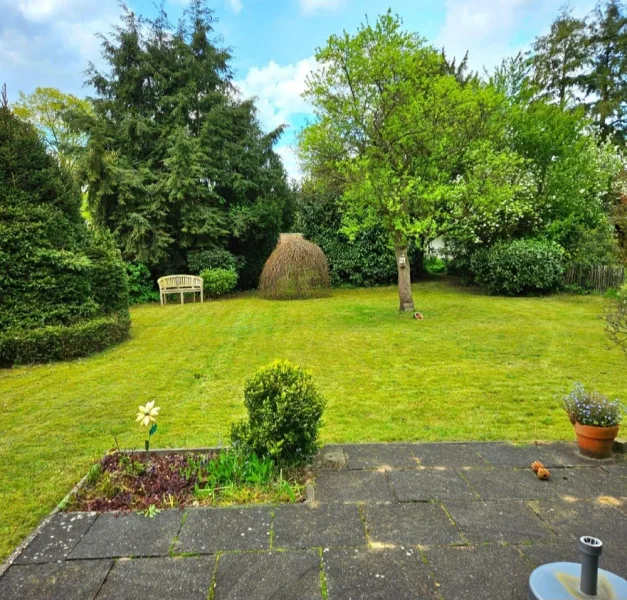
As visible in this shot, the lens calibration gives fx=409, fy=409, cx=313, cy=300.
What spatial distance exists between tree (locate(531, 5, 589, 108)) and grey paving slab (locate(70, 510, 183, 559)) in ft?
77.6

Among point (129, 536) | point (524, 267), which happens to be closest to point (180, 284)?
point (524, 267)

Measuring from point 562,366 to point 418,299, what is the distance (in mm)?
→ 6989

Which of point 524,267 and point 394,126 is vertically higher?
point 394,126

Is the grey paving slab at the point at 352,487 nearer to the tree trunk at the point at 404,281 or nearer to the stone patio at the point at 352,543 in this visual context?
the stone patio at the point at 352,543

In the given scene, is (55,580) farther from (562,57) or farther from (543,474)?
(562,57)

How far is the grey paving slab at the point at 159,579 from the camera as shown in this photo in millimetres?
1748

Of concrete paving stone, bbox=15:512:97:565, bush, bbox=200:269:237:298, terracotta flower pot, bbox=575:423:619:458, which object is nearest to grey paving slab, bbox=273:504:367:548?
concrete paving stone, bbox=15:512:97:565

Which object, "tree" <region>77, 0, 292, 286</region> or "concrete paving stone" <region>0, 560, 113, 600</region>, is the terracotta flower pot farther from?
"tree" <region>77, 0, 292, 286</region>

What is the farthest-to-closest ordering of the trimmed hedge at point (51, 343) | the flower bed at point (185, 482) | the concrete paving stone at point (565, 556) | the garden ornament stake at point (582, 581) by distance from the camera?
1. the trimmed hedge at point (51, 343)
2. the flower bed at point (185, 482)
3. the concrete paving stone at point (565, 556)
4. the garden ornament stake at point (582, 581)

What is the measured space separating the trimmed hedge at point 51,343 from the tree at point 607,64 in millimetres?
23282

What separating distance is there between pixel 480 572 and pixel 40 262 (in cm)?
714

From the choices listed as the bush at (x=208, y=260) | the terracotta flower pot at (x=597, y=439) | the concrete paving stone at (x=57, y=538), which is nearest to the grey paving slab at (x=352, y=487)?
the concrete paving stone at (x=57, y=538)

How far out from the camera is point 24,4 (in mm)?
7949

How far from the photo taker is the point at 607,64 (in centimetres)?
1983
